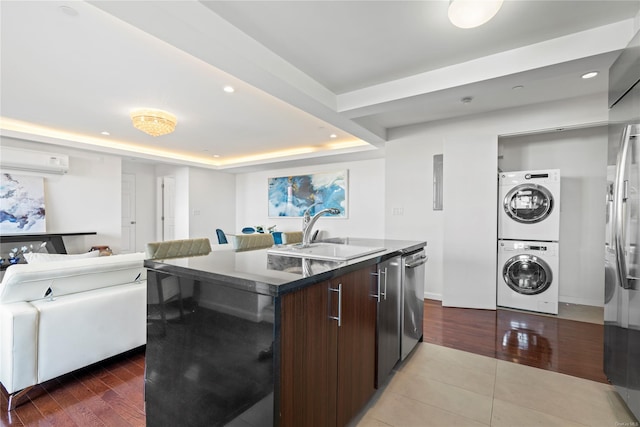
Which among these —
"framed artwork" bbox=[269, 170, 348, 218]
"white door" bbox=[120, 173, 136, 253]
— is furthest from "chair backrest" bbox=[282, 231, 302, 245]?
"white door" bbox=[120, 173, 136, 253]

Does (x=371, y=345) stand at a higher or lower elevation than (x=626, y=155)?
lower

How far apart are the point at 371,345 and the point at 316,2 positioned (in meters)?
2.16

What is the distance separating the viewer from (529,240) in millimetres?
3516

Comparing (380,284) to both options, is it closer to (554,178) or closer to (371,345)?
(371,345)

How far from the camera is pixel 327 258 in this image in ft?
5.26

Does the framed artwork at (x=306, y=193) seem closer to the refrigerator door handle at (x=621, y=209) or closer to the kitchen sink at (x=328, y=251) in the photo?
the kitchen sink at (x=328, y=251)

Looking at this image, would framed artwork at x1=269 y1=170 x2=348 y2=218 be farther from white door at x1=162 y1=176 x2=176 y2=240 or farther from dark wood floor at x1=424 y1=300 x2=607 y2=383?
dark wood floor at x1=424 y1=300 x2=607 y2=383

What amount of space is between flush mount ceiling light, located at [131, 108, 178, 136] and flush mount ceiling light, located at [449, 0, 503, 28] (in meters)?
3.45

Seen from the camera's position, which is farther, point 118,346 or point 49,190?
point 49,190

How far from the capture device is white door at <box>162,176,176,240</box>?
729cm

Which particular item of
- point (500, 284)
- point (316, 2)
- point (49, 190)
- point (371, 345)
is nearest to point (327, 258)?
point (371, 345)

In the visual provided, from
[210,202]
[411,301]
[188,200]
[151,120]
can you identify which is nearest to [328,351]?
[411,301]

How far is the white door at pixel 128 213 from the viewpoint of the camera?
6820 millimetres

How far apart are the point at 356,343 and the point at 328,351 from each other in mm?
284
